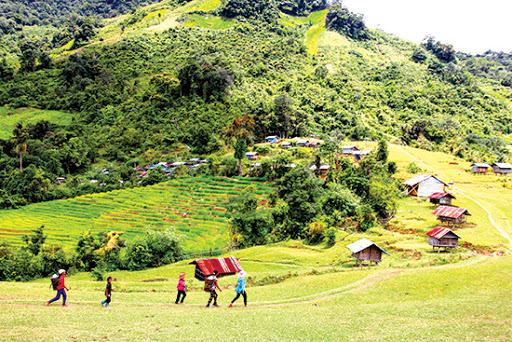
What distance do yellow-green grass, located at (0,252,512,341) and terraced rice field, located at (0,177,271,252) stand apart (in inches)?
1113

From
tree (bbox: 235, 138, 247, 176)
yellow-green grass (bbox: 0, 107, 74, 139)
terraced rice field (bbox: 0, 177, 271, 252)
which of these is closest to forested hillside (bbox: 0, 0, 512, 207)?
yellow-green grass (bbox: 0, 107, 74, 139)

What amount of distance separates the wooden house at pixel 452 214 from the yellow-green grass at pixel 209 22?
157 meters

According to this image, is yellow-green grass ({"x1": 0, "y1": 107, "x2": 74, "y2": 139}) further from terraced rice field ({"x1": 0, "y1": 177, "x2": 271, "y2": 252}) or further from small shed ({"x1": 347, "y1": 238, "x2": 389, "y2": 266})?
small shed ({"x1": 347, "y1": 238, "x2": 389, "y2": 266})

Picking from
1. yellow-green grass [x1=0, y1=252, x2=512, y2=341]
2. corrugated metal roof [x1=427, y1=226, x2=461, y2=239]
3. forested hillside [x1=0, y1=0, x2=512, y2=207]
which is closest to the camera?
yellow-green grass [x1=0, y1=252, x2=512, y2=341]

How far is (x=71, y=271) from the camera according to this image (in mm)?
40438

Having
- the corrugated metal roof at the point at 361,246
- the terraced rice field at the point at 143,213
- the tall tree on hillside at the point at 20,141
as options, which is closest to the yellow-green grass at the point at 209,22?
the tall tree on hillside at the point at 20,141

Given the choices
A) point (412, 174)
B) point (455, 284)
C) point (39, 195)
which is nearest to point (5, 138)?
point (39, 195)

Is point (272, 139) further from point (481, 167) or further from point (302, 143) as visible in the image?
point (481, 167)

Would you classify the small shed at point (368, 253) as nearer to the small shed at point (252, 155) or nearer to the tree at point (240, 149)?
the tree at point (240, 149)

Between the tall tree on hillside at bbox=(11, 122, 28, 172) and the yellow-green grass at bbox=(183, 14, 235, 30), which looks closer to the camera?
the tall tree on hillside at bbox=(11, 122, 28, 172)

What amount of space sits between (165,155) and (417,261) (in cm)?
7622

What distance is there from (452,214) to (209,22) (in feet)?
542

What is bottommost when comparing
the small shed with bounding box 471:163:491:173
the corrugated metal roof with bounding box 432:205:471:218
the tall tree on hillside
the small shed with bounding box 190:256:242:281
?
the tall tree on hillside

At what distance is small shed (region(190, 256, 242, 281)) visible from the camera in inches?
1262
